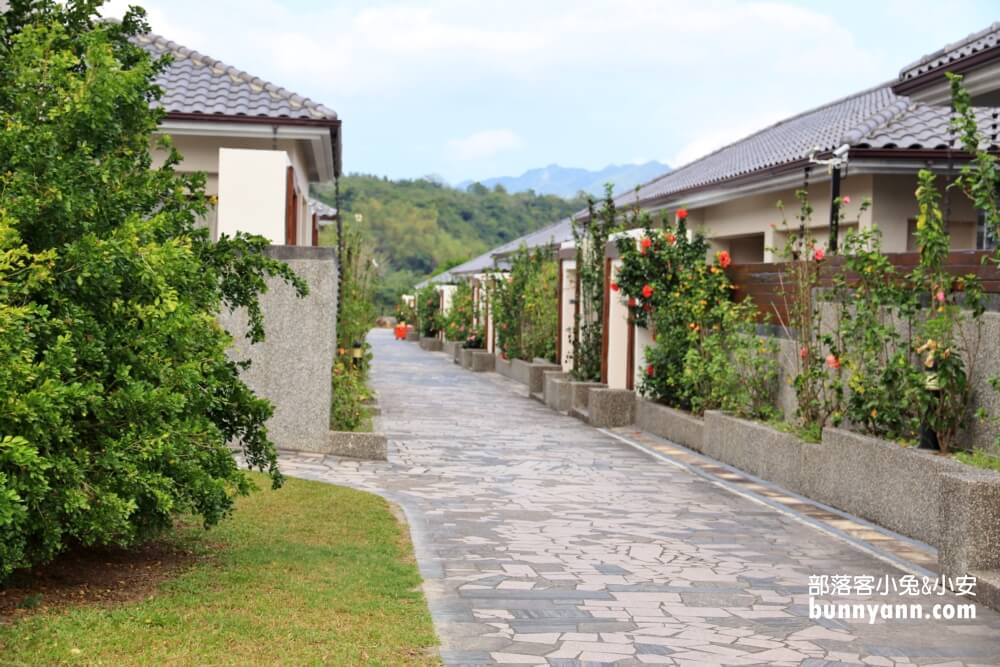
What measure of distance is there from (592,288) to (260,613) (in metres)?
14.5

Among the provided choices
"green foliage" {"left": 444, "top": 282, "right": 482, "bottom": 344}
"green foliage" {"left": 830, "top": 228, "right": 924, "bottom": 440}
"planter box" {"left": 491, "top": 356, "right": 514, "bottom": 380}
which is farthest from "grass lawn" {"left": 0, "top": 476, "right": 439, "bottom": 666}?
"green foliage" {"left": 444, "top": 282, "right": 482, "bottom": 344}

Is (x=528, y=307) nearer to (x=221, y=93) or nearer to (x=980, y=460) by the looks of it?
(x=221, y=93)

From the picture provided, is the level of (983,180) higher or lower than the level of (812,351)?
higher

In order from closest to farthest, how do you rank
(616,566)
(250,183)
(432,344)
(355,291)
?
(616,566) → (250,183) → (355,291) → (432,344)

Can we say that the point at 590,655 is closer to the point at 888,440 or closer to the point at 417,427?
the point at 888,440

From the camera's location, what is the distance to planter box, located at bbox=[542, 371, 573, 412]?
1967cm

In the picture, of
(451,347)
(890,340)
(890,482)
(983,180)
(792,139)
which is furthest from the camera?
(451,347)

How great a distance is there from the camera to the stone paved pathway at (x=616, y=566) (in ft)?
19.6

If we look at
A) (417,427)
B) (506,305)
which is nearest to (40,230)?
(417,427)

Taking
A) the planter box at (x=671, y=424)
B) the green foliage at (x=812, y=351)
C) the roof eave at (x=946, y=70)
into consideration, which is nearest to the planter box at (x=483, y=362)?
the planter box at (x=671, y=424)

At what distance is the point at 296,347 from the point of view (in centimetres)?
1295

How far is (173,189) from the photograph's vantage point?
739 centimetres

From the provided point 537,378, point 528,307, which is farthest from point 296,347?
point 528,307

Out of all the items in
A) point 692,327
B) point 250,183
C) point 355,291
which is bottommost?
point 692,327
